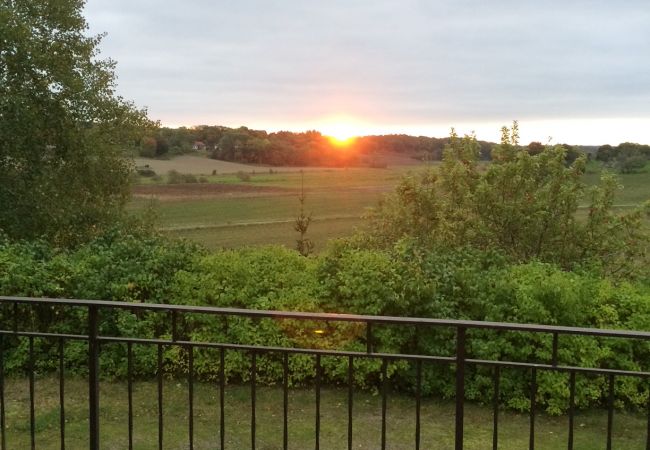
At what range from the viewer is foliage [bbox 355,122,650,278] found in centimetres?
909

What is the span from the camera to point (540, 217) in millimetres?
9094

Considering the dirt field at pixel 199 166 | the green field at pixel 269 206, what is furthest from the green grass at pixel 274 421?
the dirt field at pixel 199 166

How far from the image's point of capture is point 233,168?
93.7ft

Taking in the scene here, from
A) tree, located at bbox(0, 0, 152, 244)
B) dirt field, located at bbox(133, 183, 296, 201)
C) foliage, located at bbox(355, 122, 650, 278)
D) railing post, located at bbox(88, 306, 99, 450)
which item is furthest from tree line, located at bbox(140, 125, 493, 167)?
railing post, located at bbox(88, 306, 99, 450)

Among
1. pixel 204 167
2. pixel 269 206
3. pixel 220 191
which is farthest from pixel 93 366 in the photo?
pixel 220 191

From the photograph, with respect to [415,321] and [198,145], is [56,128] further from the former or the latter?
[198,145]

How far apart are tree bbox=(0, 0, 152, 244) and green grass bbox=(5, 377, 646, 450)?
18.4 ft

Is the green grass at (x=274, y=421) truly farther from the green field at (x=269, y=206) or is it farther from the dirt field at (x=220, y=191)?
the dirt field at (x=220, y=191)

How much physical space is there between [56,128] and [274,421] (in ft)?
27.9

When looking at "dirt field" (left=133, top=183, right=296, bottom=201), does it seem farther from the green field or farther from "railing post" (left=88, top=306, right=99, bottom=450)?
"railing post" (left=88, top=306, right=99, bottom=450)

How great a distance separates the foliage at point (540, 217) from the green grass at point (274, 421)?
3.19 m

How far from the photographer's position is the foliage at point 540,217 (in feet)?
29.8

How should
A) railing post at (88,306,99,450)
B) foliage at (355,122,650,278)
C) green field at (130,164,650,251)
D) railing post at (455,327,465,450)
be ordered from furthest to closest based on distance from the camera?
green field at (130,164,650,251) < foliage at (355,122,650,278) < railing post at (88,306,99,450) < railing post at (455,327,465,450)

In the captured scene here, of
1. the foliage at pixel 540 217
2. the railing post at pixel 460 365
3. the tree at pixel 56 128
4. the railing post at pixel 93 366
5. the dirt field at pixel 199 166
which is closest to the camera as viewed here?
the railing post at pixel 460 365
